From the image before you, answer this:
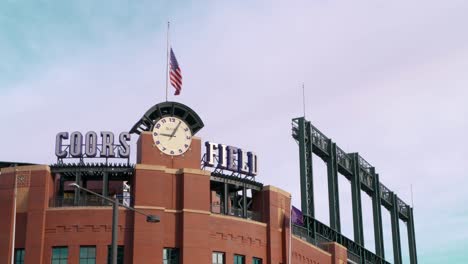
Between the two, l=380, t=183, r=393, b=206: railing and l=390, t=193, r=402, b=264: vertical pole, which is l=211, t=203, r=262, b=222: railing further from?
l=390, t=193, r=402, b=264: vertical pole

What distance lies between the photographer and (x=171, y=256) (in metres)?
65.3

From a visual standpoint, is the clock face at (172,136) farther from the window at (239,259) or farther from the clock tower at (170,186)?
the window at (239,259)

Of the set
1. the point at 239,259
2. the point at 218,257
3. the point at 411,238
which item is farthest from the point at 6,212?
the point at 411,238

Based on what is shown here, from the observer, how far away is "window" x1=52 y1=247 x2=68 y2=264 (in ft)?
209

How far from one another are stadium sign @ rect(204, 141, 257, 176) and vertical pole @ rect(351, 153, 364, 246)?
42.5m

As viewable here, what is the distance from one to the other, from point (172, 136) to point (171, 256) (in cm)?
1123

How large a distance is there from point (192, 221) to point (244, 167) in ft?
32.3

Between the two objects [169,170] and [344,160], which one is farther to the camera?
[344,160]

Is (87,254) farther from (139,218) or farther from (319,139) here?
(319,139)

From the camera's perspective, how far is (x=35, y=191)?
64.8m

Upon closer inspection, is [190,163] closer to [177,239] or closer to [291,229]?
[177,239]

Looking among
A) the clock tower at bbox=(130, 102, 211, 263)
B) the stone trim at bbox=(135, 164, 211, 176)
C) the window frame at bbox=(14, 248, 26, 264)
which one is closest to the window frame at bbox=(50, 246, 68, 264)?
the window frame at bbox=(14, 248, 26, 264)

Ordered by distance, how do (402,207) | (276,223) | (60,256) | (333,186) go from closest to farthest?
(60,256) < (276,223) < (333,186) < (402,207)

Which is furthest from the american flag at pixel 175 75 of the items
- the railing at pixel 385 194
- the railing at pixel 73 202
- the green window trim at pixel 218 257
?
the railing at pixel 385 194
